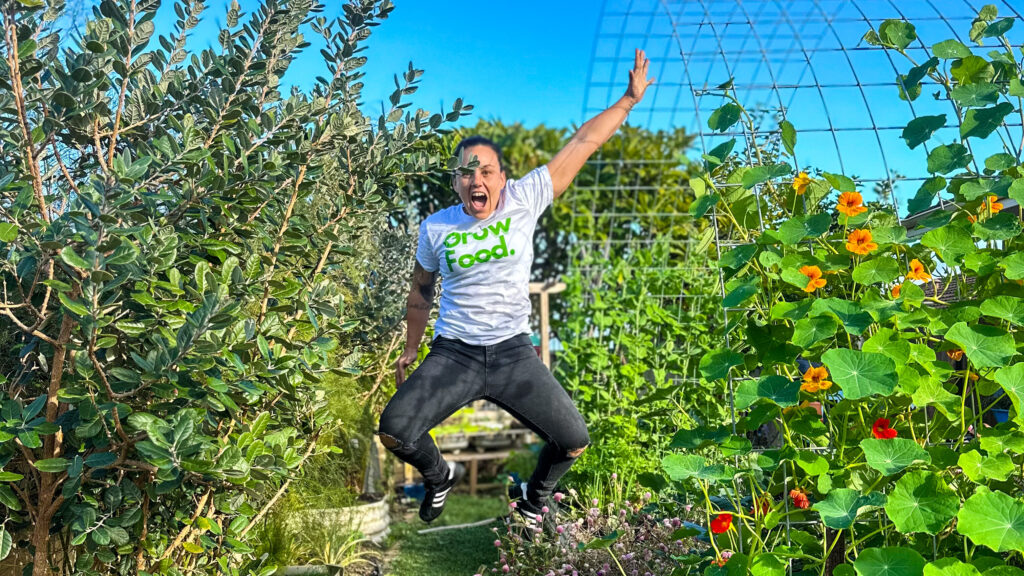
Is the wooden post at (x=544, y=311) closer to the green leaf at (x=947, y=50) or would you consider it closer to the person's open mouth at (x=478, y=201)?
the person's open mouth at (x=478, y=201)

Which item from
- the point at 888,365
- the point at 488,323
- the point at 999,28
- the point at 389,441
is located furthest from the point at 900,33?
the point at 389,441

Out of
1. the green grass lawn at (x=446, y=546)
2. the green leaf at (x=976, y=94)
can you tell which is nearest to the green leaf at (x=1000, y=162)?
the green leaf at (x=976, y=94)

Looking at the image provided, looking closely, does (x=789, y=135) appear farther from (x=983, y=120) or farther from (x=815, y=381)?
(x=815, y=381)

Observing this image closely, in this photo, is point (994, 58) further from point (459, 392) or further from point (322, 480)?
point (322, 480)

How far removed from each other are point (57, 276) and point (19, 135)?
0.38 metres

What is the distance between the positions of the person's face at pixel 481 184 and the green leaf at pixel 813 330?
129 cm

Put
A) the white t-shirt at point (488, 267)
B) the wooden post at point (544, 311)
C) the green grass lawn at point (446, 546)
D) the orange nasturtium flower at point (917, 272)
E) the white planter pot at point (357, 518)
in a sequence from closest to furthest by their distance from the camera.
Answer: the orange nasturtium flower at point (917, 272) → the white t-shirt at point (488, 267) → the white planter pot at point (357, 518) → the green grass lawn at point (446, 546) → the wooden post at point (544, 311)

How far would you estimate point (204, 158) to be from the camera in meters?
2.07

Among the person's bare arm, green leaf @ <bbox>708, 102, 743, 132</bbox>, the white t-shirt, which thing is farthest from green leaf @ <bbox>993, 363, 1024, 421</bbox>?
the person's bare arm

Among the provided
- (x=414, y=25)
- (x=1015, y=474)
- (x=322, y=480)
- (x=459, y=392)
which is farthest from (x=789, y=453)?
(x=414, y=25)

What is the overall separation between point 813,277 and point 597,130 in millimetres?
1144

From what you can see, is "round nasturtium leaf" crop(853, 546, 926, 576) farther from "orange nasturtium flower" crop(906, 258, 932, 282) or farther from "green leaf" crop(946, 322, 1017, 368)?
"orange nasturtium flower" crop(906, 258, 932, 282)

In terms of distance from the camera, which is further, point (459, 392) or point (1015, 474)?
point (459, 392)

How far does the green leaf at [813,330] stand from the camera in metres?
1.92
